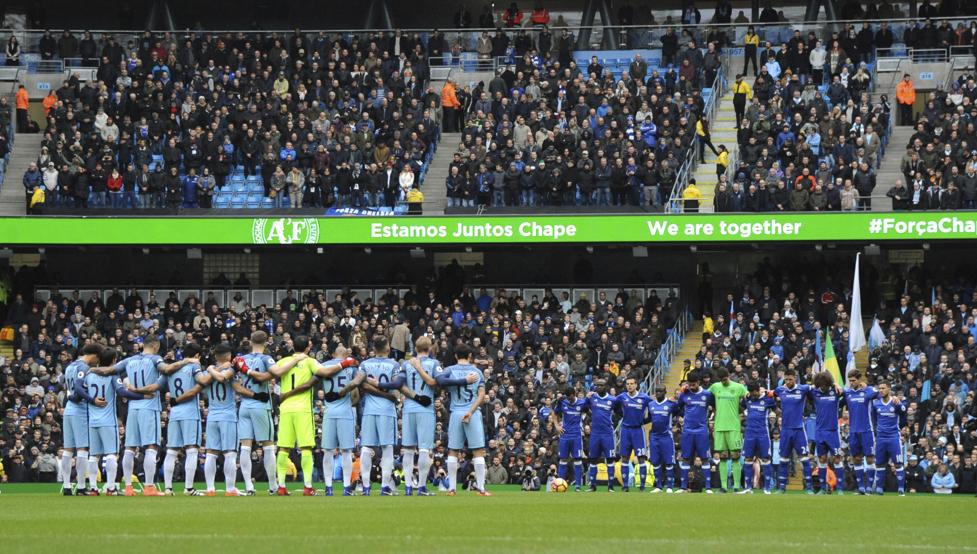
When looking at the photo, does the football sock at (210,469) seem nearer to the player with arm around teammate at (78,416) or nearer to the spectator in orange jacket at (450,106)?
the player with arm around teammate at (78,416)

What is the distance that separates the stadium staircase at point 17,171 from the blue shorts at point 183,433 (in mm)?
22074

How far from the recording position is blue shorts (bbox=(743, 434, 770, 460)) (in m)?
23.9

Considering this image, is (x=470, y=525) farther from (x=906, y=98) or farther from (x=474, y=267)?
(x=906, y=98)

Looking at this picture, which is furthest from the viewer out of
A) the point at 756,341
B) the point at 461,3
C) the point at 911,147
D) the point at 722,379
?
the point at 461,3

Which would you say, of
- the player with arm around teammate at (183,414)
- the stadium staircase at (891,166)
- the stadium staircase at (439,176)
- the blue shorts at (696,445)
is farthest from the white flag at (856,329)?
the player with arm around teammate at (183,414)

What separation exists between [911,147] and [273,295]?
1594 cm

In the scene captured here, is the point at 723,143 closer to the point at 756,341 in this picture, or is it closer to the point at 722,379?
the point at 756,341

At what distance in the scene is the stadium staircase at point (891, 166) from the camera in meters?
36.4

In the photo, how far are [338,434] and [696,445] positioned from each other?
7280 mm

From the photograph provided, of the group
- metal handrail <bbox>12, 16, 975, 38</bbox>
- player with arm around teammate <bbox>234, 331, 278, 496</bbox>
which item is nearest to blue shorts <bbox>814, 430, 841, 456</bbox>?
player with arm around teammate <bbox>234, 331, 278, 496</bbox>

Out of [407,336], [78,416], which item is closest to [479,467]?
[78,416]

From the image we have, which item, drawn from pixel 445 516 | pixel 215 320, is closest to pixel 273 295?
pixel 215 320

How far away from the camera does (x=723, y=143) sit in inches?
1551

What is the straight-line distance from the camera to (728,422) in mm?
24016
